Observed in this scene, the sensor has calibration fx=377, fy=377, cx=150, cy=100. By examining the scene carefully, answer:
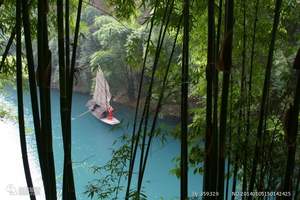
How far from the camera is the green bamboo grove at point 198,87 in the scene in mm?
1195

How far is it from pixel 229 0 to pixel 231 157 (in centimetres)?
100

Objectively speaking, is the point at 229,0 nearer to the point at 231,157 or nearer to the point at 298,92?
the point at 298,92

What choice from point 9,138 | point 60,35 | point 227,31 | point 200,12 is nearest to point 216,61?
point 227,31

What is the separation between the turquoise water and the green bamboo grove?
1165mm

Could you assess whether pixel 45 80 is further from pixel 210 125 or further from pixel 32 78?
pixel 210 125

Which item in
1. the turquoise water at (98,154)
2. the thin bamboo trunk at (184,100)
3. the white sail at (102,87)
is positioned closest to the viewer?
the thin bamboo trunk at (184,100)

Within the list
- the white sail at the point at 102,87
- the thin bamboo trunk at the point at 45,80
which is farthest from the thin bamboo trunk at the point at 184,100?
the white sail at the point at 102,87

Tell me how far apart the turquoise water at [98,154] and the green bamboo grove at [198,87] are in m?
1.17

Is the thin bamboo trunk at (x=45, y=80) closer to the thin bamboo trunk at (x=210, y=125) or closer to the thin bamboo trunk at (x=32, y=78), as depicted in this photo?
the thin bamboo trunk at (x=32, y=78)

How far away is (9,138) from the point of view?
7.25 metres

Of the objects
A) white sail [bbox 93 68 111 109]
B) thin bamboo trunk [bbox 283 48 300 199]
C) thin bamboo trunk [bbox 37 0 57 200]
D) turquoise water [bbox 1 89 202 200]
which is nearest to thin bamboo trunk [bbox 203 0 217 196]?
thin bamboo trunk [bbox 283 48 300 199]

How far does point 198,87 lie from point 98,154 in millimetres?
4758

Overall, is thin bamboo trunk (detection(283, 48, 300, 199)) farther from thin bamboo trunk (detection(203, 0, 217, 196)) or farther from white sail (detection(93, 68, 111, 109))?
white sail (detection(93, 68, 111, 109))

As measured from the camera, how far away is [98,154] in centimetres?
684
